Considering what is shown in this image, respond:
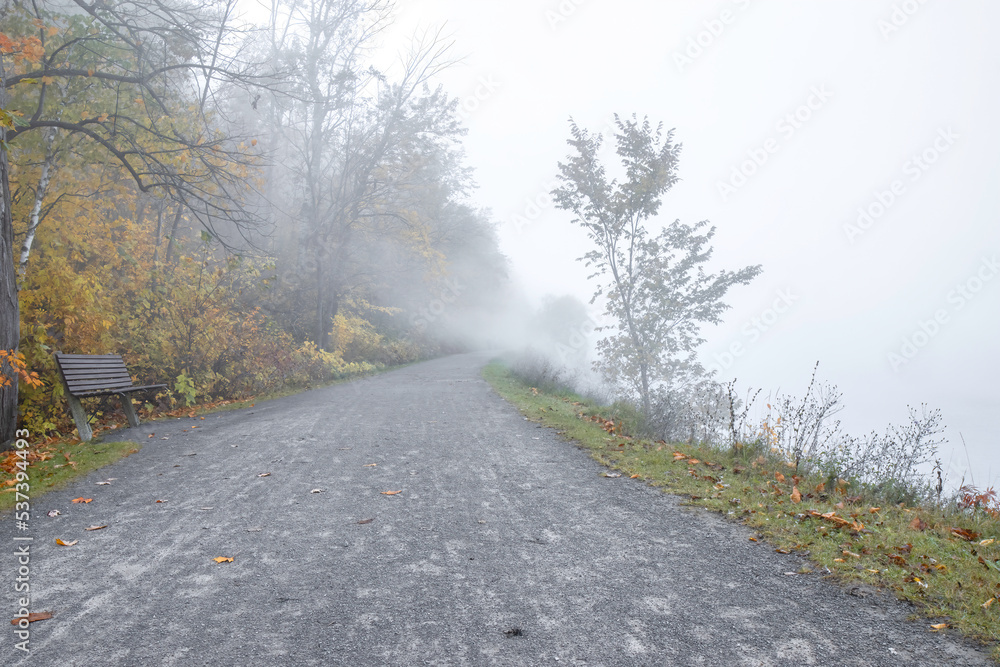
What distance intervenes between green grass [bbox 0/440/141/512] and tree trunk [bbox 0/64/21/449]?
0.44m

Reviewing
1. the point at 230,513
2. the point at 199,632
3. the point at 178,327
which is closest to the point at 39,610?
the point at 199,632

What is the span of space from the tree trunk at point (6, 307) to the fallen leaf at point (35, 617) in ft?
17.1

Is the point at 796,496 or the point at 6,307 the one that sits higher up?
the point at 6,307

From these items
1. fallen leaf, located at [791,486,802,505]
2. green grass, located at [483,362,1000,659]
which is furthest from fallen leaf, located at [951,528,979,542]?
fallen leaf, located at [791,486,802,505]

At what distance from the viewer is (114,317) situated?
31.8ft

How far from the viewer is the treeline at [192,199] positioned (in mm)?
8164

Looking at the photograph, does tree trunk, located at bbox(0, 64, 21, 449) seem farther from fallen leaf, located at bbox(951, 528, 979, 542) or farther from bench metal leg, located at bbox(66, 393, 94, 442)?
fallen leaf, located at bbox(951, 528, 979, 542)

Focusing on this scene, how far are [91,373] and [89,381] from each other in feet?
0.68

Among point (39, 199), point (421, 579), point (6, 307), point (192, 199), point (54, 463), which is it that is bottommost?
point (54, 463)

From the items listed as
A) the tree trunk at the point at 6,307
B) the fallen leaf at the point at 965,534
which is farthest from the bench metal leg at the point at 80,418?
the fallen leaf at the point at 965,534

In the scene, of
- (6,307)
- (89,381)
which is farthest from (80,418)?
(6,307)

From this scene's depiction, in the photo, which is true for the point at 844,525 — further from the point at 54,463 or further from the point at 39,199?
the point at 39,199

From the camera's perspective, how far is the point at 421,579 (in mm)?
3287

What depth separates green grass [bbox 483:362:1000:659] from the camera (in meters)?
2.99
